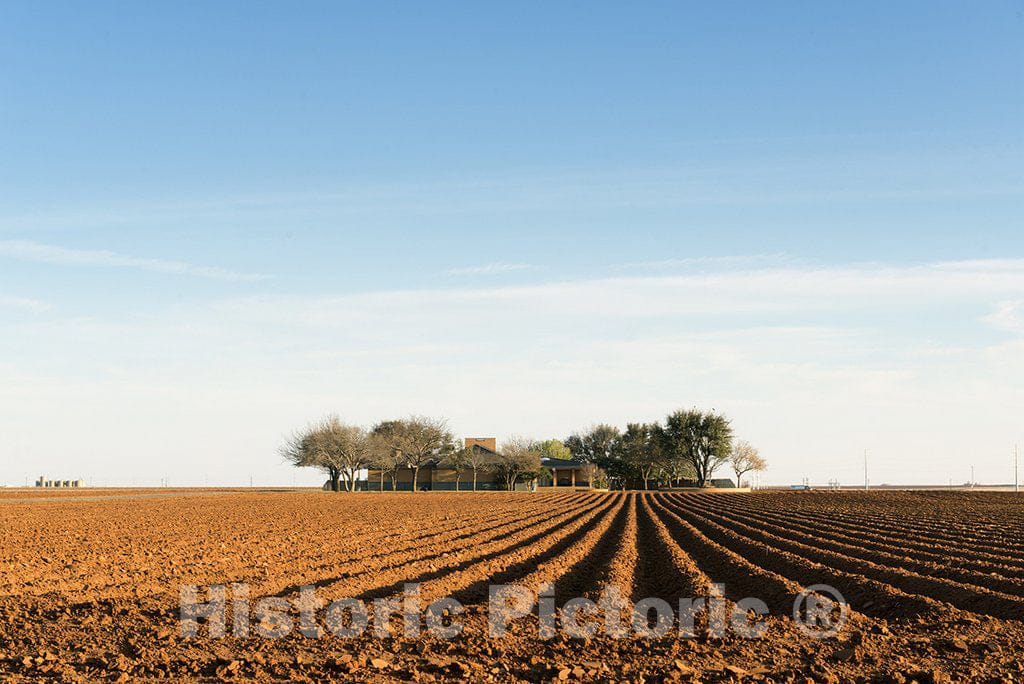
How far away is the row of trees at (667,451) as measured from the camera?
4210 inches

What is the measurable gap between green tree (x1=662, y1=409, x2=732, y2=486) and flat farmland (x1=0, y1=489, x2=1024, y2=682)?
7851cm

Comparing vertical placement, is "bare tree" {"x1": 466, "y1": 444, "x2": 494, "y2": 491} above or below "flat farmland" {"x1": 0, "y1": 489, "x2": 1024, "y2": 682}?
above

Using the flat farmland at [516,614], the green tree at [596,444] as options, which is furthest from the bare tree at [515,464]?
the flat farmland at [516,614]

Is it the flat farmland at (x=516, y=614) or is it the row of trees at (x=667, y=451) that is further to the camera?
the row of trees at (x=667, y=451)

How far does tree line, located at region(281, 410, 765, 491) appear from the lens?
98438mm

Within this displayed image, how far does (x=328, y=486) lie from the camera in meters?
110

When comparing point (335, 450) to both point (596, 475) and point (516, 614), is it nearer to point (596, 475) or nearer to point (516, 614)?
point (596, 475)

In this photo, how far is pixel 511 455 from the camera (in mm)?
100125

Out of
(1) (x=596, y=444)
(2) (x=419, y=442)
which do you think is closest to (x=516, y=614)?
(2) (x=419, y=442)

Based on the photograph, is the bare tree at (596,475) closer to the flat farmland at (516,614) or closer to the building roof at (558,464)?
the building roof at (558,464)

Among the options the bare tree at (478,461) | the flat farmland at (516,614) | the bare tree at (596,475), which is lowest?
the flat farmland at (516,614)

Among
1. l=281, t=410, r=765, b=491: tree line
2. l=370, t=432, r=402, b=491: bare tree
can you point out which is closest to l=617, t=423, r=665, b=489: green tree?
l=281, t=410, r=765, b=491: tree line

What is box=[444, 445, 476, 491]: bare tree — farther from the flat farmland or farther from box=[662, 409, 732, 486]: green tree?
the flat farmland

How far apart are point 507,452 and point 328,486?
907 inches
